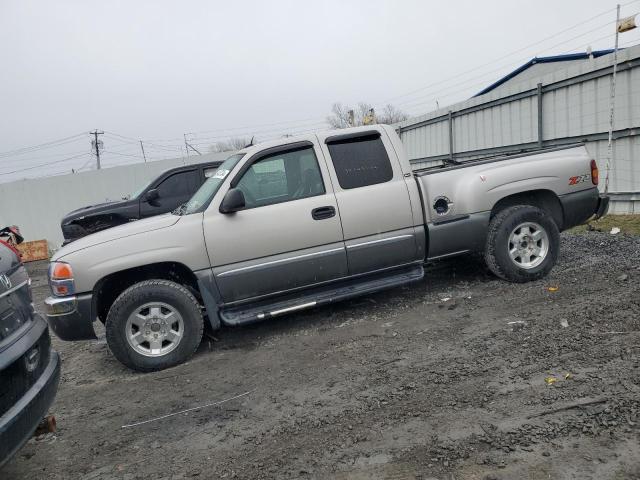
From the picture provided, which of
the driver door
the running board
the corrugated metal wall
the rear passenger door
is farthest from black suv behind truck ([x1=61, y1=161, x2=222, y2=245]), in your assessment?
the corrugated metal wall

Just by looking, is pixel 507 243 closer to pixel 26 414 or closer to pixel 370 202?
pixel 370 202

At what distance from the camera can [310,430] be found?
10.5 feet

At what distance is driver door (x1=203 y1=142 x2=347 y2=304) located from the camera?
15.5 ft

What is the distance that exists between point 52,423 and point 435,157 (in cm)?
1451

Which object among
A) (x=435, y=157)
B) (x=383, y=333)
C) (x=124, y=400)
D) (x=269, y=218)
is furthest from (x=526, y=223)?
(x=435, y=157)

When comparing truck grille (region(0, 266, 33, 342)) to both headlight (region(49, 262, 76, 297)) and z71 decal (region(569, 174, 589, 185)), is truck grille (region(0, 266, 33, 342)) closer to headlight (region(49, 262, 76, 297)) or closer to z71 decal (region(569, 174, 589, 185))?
headlight (region(49, 262, 76, 297))

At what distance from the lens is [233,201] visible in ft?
15.1

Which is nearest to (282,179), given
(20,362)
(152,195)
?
(20,362)

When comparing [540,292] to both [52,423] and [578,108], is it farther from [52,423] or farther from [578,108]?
[578,108]

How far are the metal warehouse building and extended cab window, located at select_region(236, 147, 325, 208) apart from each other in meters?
2.80

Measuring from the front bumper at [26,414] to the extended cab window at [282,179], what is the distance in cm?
242

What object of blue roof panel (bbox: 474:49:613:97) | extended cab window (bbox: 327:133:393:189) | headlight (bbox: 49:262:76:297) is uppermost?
blue roof panel (bbox: 474:49:613:97)

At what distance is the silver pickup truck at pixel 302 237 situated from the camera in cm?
452

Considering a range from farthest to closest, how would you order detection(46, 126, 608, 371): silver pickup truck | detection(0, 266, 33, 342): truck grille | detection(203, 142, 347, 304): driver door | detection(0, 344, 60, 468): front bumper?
1. detection(203, 142, 347, 304): driver door
2. detection(46, 126, 608, 371): silver pickup truck
3. detection(0, 266, 33, 342): truck grille
4. detection(0, 344, 60, 468): front bumper
